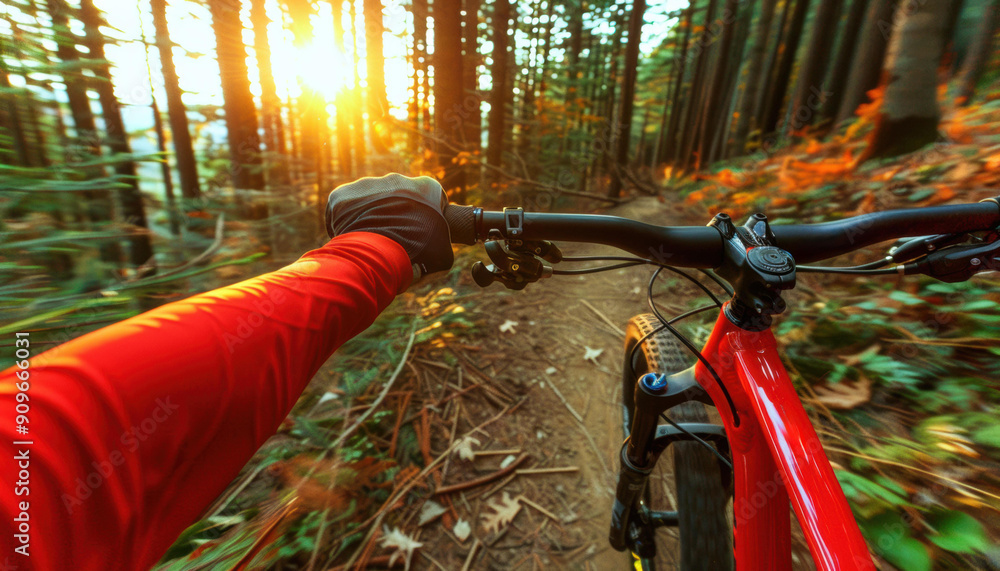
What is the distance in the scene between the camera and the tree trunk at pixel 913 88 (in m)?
5.03

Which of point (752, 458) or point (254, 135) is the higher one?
point (254, 135)

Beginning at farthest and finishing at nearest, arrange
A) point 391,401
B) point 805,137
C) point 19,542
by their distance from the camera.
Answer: point 805,137 → point 391,401 → point 19,542

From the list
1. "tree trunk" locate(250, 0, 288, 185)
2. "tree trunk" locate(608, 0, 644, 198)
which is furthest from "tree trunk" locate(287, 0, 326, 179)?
"tree trunk" locate(608, 0, 644, 198)

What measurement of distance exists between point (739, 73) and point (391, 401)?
2582 cm

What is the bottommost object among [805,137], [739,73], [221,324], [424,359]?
[424,359]

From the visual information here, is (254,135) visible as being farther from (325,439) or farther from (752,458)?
(752,458)

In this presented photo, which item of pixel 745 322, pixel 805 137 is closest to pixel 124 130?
pixel 745 322

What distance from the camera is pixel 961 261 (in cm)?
109

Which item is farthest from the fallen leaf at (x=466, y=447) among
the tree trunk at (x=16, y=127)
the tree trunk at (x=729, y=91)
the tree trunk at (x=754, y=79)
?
the tree trunk at (x=729, y=91)

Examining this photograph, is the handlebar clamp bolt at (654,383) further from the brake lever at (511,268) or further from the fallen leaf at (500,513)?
the fallen leaf at (500,513)

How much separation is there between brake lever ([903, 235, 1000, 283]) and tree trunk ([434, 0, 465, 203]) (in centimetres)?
552

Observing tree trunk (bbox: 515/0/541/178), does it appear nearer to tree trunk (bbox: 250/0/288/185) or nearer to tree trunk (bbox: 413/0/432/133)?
tree trunk (bbox: 413/0/432/133)

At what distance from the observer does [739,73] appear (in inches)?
795

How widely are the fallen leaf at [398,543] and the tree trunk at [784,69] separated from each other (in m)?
15.4
